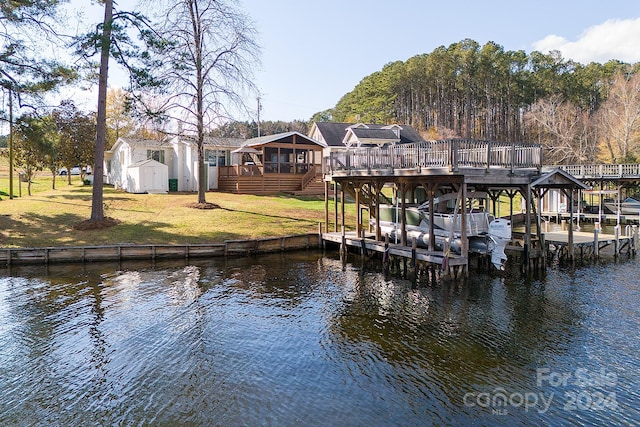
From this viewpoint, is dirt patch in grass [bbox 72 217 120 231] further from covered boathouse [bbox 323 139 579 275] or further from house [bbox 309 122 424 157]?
house [bbox 309 122 424 157]

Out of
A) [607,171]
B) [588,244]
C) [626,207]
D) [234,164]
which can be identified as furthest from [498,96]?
[588,244]

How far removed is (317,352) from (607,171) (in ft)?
95.1

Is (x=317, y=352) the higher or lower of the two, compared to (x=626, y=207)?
lower

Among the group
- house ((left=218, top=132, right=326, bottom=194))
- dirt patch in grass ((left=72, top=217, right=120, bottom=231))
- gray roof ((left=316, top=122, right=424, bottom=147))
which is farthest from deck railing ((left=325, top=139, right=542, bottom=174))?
gray roof ((left=316, top=122, right=424, bottom=147))

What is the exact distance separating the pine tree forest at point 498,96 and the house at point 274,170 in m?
29.0

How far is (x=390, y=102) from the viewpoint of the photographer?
73562mm

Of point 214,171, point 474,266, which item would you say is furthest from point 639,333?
point 214,171

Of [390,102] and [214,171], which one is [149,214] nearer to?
[214,171]

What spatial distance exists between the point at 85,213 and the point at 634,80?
166 ft

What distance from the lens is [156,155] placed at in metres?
37.8

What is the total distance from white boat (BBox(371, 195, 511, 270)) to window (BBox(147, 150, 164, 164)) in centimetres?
2449

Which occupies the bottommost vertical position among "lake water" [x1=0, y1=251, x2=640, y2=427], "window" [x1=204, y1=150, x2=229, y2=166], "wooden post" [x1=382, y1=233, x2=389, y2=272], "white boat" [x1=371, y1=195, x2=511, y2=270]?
"lake water" [x1=0, y1=251, x2=640, y2=427]

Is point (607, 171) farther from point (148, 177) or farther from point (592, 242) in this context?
point (148, 177)

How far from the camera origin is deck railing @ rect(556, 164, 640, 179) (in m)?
29.4
